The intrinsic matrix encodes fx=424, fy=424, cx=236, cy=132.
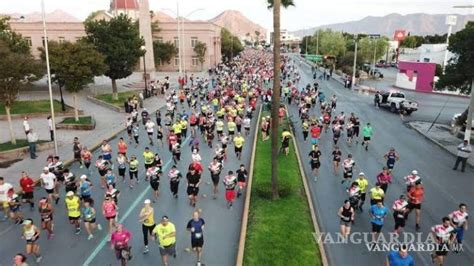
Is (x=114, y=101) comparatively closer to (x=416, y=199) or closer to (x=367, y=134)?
(x=367, y=134)

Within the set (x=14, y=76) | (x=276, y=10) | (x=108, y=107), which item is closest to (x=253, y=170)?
(x=276, y=10)

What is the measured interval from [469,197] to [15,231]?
15.3m

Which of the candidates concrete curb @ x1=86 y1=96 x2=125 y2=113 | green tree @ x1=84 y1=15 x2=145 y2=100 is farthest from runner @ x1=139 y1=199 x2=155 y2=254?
green tree @ x1=84 y1=15 x2=145 y2=100

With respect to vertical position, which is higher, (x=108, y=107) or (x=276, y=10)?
(x=276, y=10)

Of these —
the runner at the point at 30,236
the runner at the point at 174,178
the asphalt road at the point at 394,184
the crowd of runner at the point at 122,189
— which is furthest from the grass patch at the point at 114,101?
the runner at the point at 30,236

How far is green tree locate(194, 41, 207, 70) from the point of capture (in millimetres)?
73312

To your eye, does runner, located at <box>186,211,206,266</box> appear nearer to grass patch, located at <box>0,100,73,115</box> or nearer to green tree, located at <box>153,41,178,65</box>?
grass patch, located at <box>0,100,73,115</box>

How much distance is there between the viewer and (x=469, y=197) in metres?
15.6

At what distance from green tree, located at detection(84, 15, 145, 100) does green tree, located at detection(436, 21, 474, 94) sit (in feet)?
87.2

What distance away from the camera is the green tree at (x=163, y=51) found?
71.6 metres

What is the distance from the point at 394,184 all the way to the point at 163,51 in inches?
2371

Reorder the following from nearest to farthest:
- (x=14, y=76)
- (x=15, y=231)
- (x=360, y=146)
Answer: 1. (x=15, y=231)
2. (x=14, y=76)
3. (x=360, y=146)

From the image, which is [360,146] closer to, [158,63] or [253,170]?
[253,170]

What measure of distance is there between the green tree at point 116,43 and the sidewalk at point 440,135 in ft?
82.9
